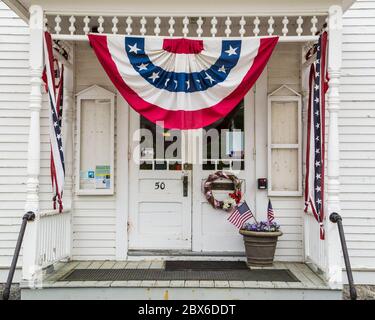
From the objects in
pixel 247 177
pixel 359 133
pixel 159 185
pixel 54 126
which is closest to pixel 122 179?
pixel 159 185

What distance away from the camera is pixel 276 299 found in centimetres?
533

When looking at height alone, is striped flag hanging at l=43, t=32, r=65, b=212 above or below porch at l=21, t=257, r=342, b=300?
above

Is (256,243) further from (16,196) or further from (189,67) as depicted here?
(16,196)

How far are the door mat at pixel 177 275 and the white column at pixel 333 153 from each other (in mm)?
543

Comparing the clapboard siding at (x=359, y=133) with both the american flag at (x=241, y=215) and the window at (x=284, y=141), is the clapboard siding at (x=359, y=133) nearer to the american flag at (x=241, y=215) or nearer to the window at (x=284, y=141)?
the window at (x=284, y=141)

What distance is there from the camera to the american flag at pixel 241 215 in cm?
670

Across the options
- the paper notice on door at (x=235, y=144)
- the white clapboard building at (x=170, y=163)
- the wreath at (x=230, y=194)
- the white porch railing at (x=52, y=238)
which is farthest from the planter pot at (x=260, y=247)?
the white porch railing at (x=52, y=238)

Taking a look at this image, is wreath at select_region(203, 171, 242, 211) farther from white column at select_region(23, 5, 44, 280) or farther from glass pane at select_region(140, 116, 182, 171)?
white column at select_region(23, 5, 44, 280)

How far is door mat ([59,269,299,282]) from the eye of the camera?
18.6 feet

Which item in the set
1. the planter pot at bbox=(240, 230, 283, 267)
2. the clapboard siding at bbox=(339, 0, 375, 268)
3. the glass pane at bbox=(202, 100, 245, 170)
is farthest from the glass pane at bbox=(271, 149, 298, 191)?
the planter pot at bbox=(240, 230, 283, 267)

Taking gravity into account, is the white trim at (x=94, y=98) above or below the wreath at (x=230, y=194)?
above

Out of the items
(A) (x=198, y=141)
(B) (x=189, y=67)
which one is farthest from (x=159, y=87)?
(A) (x=198, y=141)

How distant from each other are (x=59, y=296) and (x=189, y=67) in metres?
3.09

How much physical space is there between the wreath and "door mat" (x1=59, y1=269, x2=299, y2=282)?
1058 millimetres
